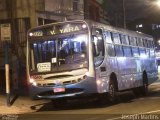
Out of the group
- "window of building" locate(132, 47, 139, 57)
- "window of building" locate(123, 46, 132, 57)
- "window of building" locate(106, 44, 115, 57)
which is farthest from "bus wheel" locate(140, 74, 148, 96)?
"window of building" locate(106, 44, 115, 57)

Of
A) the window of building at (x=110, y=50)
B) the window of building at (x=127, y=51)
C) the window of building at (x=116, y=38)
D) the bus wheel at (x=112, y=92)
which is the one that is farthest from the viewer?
the window of building at (x=127, y=51)

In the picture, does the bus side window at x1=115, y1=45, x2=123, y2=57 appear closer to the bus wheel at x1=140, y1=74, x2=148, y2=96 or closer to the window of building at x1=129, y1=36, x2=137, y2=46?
the window of building at x1=129, y1=36, x2=137, y2=46

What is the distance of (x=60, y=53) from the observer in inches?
703

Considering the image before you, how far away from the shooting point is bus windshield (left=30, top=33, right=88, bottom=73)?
57.7 ft

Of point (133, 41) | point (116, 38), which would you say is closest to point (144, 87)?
point (133, 41)

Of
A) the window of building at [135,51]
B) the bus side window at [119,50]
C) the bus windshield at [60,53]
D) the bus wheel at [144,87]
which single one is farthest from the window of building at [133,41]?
the bus windshield at [60,53]

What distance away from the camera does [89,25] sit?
17734 millimetres

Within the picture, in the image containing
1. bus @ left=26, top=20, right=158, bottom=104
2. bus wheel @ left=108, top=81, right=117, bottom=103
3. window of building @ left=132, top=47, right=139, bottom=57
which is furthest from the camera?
window of building @ left=132, top=47, right=139, bottom=57

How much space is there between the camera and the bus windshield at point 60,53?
1758cm

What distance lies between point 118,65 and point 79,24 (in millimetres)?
3370

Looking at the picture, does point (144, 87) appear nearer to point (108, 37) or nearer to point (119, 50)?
point (119, 50)

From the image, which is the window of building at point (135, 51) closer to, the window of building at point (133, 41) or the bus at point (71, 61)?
the window of building at point (133, 41)

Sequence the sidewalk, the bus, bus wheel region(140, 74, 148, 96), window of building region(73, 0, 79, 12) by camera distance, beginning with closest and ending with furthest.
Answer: the bus < the sidewalk < bus wheel region(140, 74, 148, 96) < window of building region(73, 0, 79, 12)

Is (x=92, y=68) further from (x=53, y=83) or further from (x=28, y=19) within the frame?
(x=28, y=19)
